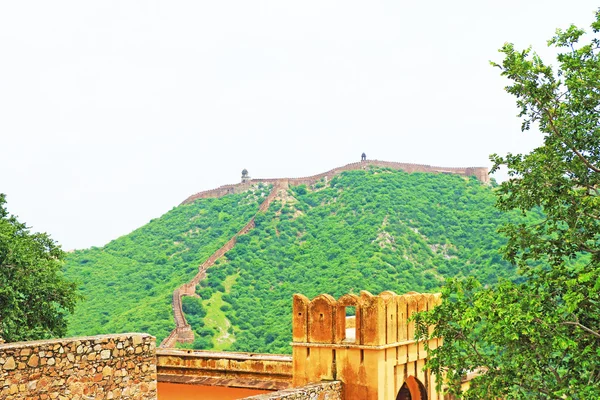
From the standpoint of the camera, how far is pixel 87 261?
69.1 meters

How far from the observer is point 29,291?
20656 mm

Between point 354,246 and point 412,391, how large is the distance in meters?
46.1

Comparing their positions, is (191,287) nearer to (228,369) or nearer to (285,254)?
(285,254)

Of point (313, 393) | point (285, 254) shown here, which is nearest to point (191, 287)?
point (285, 254)

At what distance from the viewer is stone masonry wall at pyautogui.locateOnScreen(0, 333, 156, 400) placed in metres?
7.25

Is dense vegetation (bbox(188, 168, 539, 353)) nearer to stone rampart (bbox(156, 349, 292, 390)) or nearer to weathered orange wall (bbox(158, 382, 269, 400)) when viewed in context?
stone rampart (bbox(156, 349, 292, 390))

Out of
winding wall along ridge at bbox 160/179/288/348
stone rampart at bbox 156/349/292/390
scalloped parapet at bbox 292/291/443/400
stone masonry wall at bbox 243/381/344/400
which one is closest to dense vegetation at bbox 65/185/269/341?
winding wall along ridge at bbox 160/179/288/348

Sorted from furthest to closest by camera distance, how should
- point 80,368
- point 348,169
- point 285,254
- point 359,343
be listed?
1. point 348,169
2. point 285,254
3. point 359,343
4. point 80,368

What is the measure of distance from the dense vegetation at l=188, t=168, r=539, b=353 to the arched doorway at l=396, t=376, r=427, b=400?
2138cm

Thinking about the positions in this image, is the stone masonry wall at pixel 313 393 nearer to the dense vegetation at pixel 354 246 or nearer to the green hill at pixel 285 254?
the dense vegetation at pixel 354 246

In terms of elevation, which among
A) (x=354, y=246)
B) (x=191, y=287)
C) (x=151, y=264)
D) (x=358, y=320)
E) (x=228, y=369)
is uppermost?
(x=354, y=246)

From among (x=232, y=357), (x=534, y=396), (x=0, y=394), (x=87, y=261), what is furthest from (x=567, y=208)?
(x=87, y=261)

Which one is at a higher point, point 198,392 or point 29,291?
point 29,291

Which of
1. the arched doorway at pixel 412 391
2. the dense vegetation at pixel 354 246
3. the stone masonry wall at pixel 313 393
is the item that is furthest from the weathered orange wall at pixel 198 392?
the dense vegetation at pixel 354 246
